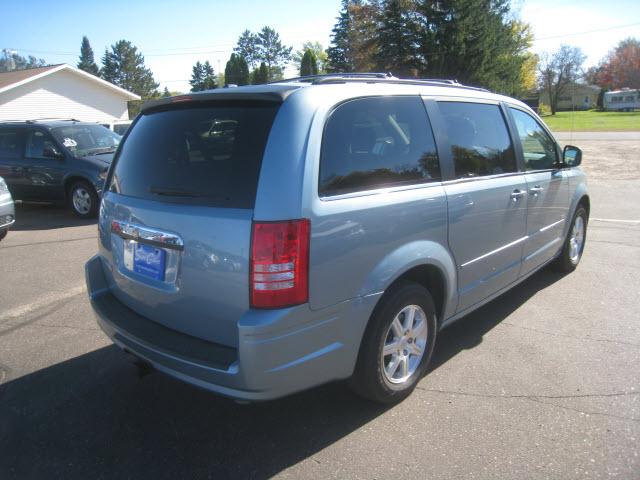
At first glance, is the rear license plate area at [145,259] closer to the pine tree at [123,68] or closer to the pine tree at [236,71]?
the pine tree at [236,71]

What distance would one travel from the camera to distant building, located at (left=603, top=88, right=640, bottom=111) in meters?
82.1

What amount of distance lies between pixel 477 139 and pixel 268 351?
2.32m

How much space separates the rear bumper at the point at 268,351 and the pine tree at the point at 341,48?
58.8m

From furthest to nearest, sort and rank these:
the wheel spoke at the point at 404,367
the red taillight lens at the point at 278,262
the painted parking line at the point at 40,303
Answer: the painted parking line at the point at 40,303, the wheel spoke at the point at 404,367, the red taillight lens at the point at 278,262

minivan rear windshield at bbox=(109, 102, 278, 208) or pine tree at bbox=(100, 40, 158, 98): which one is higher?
pine tree at bbox=(100, 40, 158, 98)

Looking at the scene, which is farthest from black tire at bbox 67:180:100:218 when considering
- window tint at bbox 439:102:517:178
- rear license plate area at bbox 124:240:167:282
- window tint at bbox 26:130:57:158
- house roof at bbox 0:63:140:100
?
house roof at bbox 0:63:140:100

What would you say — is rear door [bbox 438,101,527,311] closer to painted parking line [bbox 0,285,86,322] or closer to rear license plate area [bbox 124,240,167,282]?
rear license plate area [bbox 124,240,167,282]

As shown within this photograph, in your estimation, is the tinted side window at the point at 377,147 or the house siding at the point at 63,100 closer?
the tinted side window at the point at 377,147

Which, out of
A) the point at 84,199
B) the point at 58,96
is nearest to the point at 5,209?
the point at 84,199

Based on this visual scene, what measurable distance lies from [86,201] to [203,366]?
7906 millimetres

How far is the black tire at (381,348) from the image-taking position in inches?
106

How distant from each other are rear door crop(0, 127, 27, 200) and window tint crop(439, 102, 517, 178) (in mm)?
9122

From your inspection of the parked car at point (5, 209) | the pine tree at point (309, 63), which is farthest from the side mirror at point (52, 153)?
the pine tree at point (309, 63)

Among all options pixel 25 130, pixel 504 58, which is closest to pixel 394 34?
pixel 504 58
